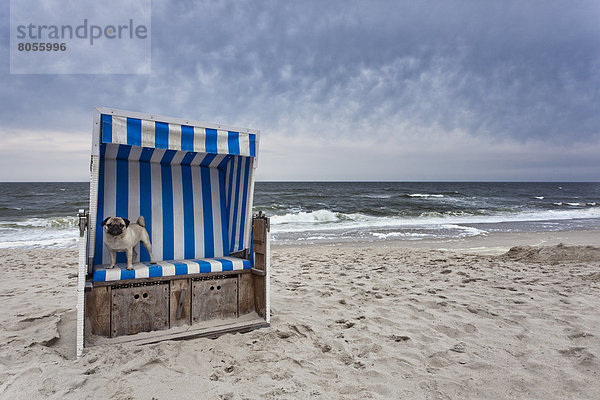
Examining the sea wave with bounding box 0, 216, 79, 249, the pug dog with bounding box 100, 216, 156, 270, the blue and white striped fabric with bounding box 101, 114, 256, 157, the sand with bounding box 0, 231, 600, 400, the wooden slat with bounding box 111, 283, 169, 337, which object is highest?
the blue and white striped fabric with bounding box 101, 114, 256, 157

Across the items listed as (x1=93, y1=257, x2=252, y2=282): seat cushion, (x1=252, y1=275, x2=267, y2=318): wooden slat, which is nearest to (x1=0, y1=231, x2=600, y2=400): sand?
(x1=252, y1=275, x2=267, y2=318): wooden slat

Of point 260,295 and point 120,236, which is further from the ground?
point 120,236

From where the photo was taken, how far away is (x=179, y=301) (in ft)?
11.8

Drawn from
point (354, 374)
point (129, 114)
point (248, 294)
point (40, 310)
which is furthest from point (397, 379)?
point (40, 310)

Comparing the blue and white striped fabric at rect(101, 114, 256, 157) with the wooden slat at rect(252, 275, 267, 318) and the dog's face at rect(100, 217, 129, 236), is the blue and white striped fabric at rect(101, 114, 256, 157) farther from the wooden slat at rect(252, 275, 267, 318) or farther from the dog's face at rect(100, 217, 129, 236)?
the wooden slat at rect(252, 275, 267, 318)

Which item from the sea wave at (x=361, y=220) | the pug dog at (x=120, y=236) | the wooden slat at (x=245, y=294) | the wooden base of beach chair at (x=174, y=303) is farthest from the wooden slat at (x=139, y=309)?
the sea wave at (x=361, y=220)

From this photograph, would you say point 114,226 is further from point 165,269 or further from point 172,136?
point 172,136

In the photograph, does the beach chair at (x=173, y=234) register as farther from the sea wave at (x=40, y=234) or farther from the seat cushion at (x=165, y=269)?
the sea wave at (x=40, y=234)

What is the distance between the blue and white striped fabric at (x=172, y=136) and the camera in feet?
10.0

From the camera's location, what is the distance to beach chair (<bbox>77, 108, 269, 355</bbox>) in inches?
127

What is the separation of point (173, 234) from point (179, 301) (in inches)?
34.6

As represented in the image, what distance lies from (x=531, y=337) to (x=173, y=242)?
12.2 feet

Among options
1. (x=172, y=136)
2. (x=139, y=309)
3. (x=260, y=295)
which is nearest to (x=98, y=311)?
(x=139, y=309)

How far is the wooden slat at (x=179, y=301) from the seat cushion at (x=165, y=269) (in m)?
0.14
